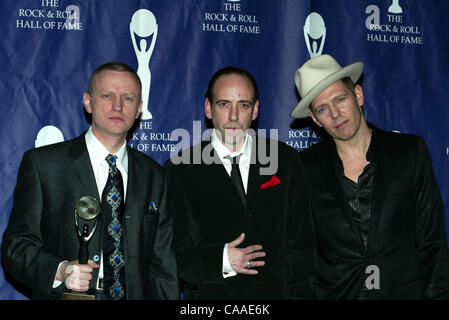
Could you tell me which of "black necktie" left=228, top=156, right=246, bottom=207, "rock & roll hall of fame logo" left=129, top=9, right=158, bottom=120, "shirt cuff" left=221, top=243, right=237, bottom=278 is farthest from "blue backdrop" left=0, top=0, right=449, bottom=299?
"shirt cuff" left=221, top=243, right=237, bottom=278

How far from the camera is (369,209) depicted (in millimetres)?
3137

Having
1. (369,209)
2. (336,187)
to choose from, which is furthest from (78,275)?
(369,209)

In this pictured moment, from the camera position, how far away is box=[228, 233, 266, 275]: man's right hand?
290 cm

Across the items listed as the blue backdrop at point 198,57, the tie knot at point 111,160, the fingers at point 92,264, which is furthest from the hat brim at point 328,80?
the fingers at point 92,264

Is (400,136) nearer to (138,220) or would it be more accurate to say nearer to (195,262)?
(195,262)

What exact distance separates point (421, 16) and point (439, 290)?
2880 mm

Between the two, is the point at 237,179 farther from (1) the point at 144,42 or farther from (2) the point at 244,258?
(1) the point at 144,42

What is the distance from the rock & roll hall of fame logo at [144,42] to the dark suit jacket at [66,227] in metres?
1.25

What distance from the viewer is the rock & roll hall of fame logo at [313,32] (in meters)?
4.39

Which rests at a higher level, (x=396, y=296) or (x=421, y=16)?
(x=421, y=16)

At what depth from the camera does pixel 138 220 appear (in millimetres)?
2873

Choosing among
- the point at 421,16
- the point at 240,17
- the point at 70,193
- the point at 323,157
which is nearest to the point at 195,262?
the point at 70,193

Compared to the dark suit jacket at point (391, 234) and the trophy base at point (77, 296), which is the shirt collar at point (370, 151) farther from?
the trophy base at point (77, 296)

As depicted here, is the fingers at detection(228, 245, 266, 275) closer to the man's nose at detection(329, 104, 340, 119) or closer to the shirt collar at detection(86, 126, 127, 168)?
the shirt collar at detection(86, 126, 127, 168)
